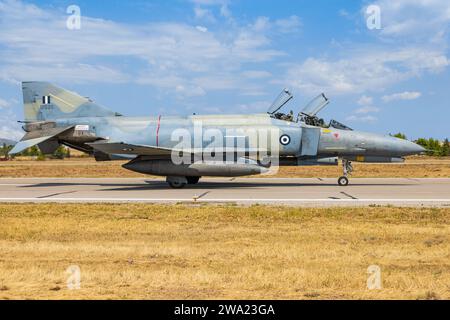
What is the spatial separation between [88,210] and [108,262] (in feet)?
20.3

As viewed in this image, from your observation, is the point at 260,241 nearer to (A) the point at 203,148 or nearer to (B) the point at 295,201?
(B) the point at 295,201

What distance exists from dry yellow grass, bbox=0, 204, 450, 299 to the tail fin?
31.1 ft

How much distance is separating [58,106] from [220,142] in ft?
25.2

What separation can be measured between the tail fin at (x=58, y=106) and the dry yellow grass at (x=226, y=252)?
9483 millimetres

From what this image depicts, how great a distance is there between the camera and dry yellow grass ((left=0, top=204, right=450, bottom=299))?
19.5 ft

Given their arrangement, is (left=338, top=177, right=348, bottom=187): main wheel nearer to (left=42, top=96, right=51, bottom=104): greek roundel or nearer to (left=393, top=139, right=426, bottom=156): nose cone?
(left=393, top=139, right=426, bottom=156): nose cone

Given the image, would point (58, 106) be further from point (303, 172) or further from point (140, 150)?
point (303, 172)

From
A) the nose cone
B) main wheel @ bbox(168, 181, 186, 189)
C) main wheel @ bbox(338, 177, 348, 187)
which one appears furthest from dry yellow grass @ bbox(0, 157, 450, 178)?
main wheel @ bbox(168, 181, 186, 189)

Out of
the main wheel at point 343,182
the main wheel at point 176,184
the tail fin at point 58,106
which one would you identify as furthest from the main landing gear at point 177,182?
the main wheel at point 343,182

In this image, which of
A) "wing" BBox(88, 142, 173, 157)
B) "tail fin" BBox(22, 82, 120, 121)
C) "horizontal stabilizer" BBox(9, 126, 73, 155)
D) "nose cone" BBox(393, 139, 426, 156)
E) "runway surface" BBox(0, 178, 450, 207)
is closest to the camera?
"runway surface" BBox(0, 178, 450, 207)

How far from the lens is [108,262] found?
7.43 m

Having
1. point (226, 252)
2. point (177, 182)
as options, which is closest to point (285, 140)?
point (177, 182)

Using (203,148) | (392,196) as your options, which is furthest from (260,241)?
(203,148)

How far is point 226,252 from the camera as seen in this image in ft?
26.5
